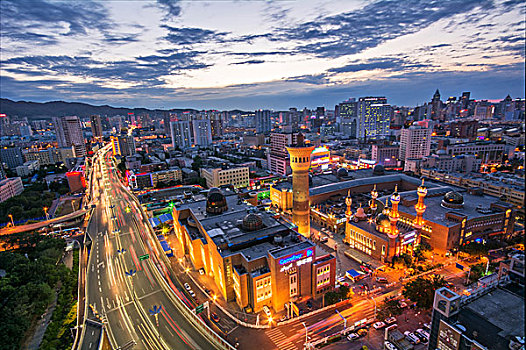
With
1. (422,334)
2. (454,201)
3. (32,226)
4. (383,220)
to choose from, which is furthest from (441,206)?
(32,226)

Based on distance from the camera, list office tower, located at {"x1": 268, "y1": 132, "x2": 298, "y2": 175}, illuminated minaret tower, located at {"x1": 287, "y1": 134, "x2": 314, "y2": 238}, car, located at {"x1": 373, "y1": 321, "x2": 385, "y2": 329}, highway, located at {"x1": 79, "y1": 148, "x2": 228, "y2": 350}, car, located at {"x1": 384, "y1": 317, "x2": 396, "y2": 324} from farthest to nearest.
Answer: office tower, located at {"x1": 268, "y1": 132, "x2": 298, "y2": 175}
illuminated minaret tower, located at {"x1": 287, "y1": 134, "x2": 314, "y2": 238}
car, located at {"x1": 384, "y1": 317, "x2": 396, "y2": 324}
car, located at {"x1": 373, "y1": 321, "x2": 385, "y2": 329}
highway, located at {"x1": 79, "y1": 148, "x2": 228, "y2": 350}

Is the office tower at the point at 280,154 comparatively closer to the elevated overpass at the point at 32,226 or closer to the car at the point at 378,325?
the elevated overpass at the point at 32,226

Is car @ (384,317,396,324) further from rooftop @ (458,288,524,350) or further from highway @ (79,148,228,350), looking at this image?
highway @ (79,148,228,350)

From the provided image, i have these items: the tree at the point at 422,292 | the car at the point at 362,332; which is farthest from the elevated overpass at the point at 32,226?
the tree at the point at 422,292

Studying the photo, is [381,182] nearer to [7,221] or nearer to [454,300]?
[454,300]

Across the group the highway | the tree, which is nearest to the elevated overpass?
the highway

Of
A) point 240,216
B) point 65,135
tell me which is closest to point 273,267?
point 240,216

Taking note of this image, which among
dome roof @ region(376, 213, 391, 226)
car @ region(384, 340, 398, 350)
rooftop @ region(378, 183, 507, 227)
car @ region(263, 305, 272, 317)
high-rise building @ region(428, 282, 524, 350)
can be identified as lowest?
car @ region(263, 305, 272, 317)
